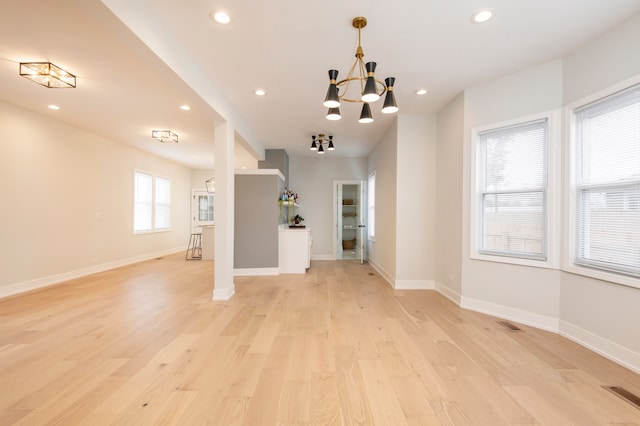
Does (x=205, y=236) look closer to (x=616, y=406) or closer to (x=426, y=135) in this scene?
(x=426, y=135)

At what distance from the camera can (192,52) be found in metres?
2.81

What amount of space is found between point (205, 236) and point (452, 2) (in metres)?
7.14

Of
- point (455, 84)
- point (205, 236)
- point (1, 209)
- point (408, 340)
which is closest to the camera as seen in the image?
point (408, 340)

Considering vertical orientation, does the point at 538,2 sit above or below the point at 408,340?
above

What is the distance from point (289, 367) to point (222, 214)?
97.5 inches

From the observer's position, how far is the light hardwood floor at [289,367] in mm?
1660

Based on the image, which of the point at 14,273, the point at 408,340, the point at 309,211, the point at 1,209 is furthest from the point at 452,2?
the point at 14,273

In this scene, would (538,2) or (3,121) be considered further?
(3,121)

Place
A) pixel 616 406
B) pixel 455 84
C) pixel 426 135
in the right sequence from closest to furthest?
pixel 616 406
pixel 455 84
pixel 426 135

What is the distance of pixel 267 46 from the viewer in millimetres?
2725

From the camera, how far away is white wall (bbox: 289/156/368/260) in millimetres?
7648

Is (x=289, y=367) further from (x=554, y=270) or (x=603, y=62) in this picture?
(x=603, y=62)

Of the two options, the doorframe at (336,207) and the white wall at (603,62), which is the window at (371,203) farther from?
the white wall at (603,62)

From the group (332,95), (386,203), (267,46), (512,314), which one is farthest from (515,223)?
(267,46)
